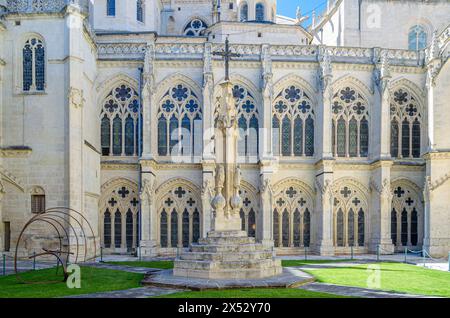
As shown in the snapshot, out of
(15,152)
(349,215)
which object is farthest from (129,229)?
(349,215)

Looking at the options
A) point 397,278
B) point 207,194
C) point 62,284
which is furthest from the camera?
point 207,194

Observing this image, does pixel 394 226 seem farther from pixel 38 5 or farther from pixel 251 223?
pixel 38 5

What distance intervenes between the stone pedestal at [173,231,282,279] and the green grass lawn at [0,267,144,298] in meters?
1.83

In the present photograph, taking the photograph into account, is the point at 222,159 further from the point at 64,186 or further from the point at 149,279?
the point at 64,186

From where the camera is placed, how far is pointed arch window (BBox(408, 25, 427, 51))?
120ft

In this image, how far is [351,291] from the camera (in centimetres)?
1378

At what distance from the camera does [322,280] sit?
16.2 m

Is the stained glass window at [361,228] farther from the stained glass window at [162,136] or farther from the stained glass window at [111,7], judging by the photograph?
the stained glass window at [111,7]

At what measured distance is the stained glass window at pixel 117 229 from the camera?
29.2 metres

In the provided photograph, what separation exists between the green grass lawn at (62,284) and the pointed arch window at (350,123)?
681 inches

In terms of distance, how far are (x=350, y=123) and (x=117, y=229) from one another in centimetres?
1578

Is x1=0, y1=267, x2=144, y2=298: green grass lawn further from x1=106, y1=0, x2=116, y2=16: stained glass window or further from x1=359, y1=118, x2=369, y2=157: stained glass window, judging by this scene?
x1=106, y1=0, x2=116, y2=16: stained glass window

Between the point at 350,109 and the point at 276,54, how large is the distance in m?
5.80

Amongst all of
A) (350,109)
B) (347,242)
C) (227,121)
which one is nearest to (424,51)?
(350,109)
